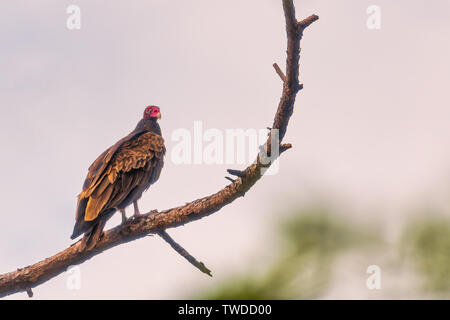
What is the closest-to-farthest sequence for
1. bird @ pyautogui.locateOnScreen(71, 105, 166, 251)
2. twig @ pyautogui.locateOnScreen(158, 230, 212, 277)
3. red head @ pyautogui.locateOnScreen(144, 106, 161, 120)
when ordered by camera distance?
1. twig @ pyautogui.locateOnScreen(158, 230, 212, 277)
2. bird @ pyautogui.locateOnScreen(71, 105, 166, 251)
3. red head @ pyautogui.locateOnScreen(144, 106, 161, 120)

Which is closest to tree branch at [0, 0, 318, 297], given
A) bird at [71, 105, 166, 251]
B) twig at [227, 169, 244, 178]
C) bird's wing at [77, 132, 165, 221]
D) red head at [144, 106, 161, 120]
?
twig at [227, 169, 244, 178]

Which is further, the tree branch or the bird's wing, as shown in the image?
the bird's wing

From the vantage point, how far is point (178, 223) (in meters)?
5.20

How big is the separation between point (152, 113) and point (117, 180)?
6.61 feet

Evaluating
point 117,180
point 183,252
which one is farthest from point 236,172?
point 117,180

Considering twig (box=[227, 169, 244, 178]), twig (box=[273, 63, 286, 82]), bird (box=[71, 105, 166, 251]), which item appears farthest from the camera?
bird (box=[71, 105, 166, 251])

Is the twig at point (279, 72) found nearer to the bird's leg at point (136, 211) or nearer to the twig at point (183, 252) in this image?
the twig at point (183, 252)

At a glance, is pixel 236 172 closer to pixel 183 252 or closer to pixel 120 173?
pixel 183 252

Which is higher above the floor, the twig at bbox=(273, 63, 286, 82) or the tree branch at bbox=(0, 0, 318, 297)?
the twig at bbox=(273, 63, 286, 82)

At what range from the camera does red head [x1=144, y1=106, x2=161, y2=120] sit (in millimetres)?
7789

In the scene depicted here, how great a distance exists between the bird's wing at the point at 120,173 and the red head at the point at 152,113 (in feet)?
3.36

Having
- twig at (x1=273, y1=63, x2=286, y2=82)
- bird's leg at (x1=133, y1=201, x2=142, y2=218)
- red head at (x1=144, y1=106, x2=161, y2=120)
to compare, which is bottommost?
bird's leg at (x1=133, y1=201, x2=142, y2=218)

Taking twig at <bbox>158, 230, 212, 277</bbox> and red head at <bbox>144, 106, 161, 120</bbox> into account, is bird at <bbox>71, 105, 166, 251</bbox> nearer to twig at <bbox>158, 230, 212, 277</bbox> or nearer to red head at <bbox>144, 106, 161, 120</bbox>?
twig at <bbox>158, 230, 212, 277</bbox>
